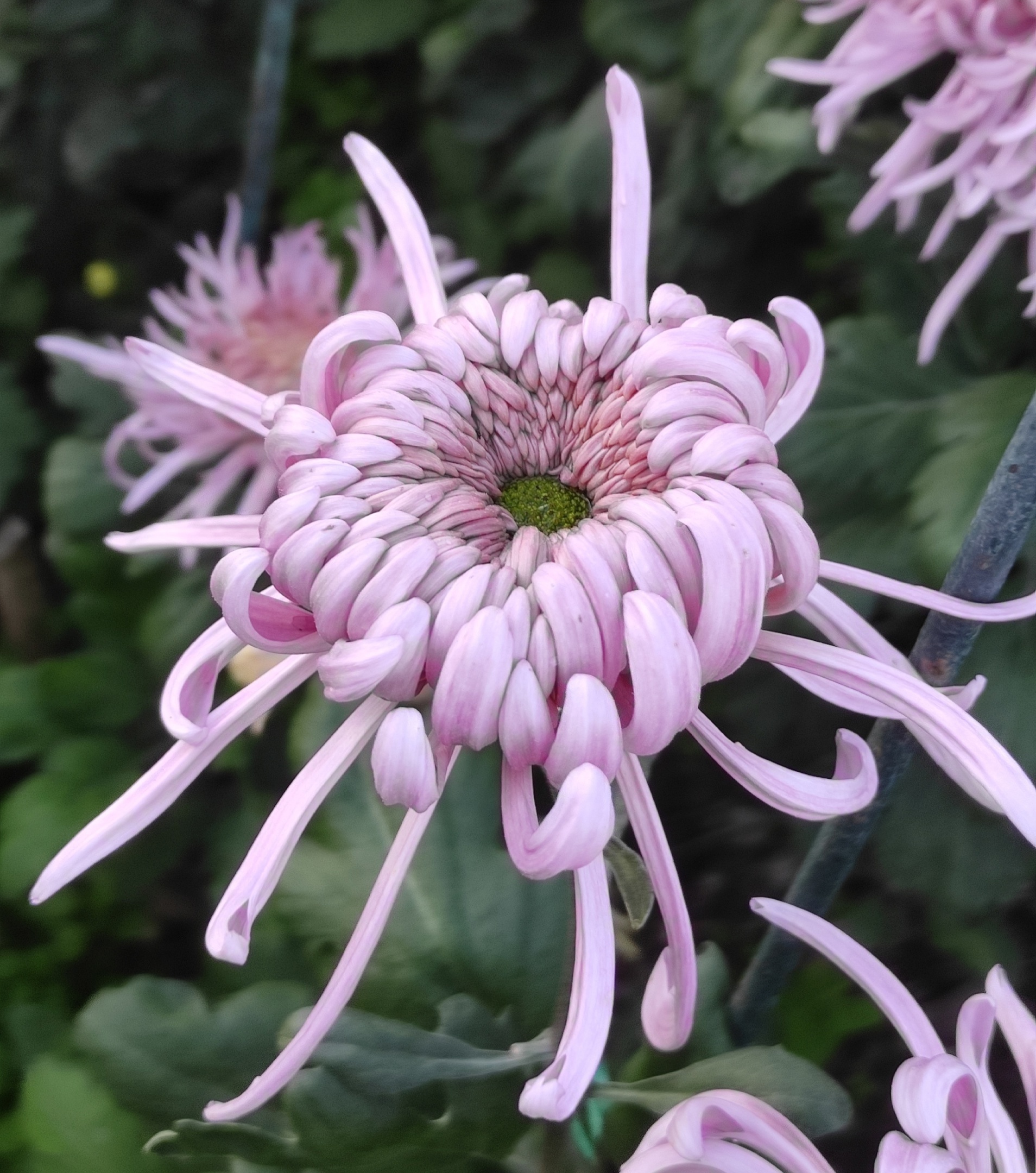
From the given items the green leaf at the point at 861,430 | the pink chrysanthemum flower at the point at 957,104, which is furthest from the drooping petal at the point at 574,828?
the green leaf at the point at 861,430

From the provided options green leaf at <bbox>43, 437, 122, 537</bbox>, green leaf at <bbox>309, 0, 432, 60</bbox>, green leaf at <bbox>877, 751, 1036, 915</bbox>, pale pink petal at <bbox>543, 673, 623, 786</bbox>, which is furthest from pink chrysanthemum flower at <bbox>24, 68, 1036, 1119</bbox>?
green leaf at <bbox>309, 0, 432, 60</bbox>

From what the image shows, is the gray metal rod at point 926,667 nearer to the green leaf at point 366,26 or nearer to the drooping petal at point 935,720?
the drooping petal at point 935,720

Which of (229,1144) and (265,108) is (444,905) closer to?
(229,1144)

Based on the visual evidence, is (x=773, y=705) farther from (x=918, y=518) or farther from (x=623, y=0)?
(x=623, y=0)

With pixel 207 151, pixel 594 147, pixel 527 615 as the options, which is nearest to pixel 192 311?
pixel 594 147

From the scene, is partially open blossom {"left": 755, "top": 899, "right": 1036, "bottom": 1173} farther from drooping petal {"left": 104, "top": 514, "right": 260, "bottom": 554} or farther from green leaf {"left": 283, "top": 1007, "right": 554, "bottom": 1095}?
drooping petal {"left": 104, "top": 514, "right": 260, "bottom": 554}
